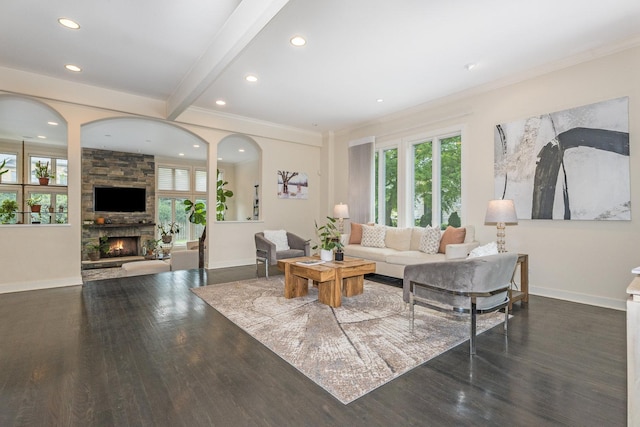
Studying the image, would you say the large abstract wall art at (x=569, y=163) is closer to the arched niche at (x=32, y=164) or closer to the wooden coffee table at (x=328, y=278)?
the wooden coffee table at (x=328, y=278)

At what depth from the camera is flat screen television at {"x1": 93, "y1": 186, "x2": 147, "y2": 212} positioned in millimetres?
9156

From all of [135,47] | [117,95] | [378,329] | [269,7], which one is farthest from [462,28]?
[117,95]

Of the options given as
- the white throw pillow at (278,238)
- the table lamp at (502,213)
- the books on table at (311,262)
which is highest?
the table lamp at (502,213)

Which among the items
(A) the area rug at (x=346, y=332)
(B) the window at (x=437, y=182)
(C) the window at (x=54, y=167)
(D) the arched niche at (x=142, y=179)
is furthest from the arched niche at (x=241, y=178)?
(A) the area rug at (x=346, y=332)

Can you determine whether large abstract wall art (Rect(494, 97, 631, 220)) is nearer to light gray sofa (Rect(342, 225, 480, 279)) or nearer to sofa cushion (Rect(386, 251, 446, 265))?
light gray sofa (Rect(342, 225, 480, 279))

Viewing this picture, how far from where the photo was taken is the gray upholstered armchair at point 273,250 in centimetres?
531

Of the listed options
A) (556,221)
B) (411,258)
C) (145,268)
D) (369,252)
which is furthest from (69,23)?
(556,221)

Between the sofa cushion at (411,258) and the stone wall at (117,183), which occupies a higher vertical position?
the stone wall at (117,183)

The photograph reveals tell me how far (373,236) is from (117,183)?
8.20m

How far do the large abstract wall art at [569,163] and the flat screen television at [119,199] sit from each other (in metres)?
9.84

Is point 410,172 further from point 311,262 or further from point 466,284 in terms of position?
point 466,284

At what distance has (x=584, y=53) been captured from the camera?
3.78 m

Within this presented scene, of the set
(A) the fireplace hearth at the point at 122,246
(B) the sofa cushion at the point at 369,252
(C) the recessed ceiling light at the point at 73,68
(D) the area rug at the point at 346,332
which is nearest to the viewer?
(D) the area rug at the point at 346,332

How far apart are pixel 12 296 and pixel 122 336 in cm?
267
